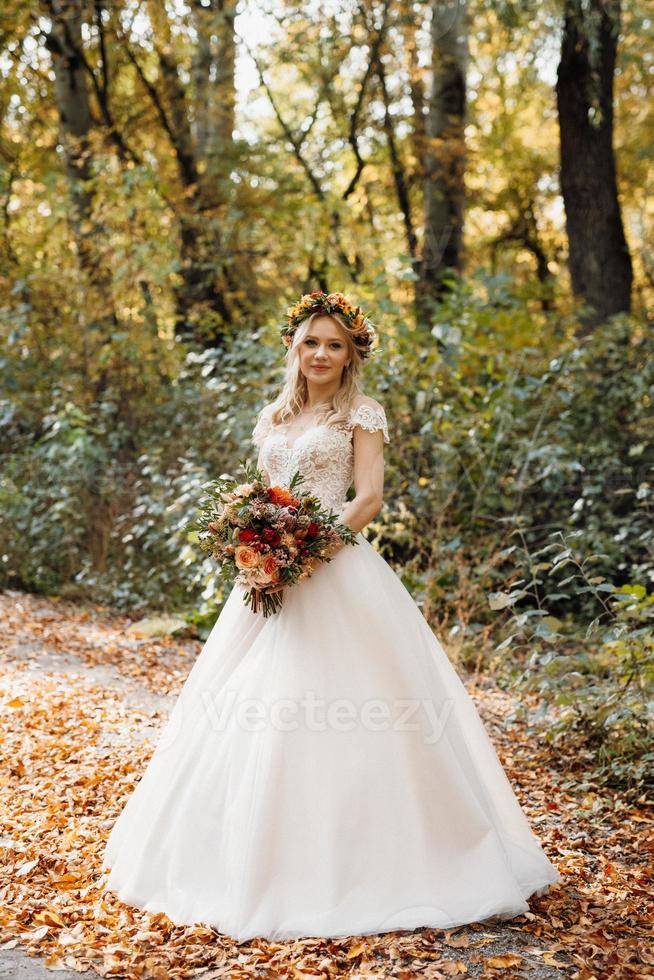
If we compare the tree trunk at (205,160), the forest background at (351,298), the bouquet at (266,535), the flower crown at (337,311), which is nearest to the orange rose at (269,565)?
the bouquet at (266,535)

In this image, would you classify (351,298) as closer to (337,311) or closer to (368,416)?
(337,311)

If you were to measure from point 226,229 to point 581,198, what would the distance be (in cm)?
429

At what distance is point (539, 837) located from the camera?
14.5 feet

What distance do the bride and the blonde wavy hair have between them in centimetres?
10

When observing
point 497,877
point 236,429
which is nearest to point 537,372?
point 236,429

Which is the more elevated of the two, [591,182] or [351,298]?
[591,182]

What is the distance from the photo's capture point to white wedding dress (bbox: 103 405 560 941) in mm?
3320

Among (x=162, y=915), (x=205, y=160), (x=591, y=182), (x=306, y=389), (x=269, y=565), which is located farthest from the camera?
(x=205, y=160)

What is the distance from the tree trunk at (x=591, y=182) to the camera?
1032 centimetres

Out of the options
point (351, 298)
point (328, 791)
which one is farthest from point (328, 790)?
point (351, 298)

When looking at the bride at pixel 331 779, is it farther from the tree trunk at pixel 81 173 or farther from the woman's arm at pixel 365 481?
the tree trunk at pixel 81 173

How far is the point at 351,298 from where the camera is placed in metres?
8.63

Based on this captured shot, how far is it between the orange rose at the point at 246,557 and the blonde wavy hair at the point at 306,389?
31.0 inches

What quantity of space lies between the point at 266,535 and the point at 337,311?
1148 millimetres
